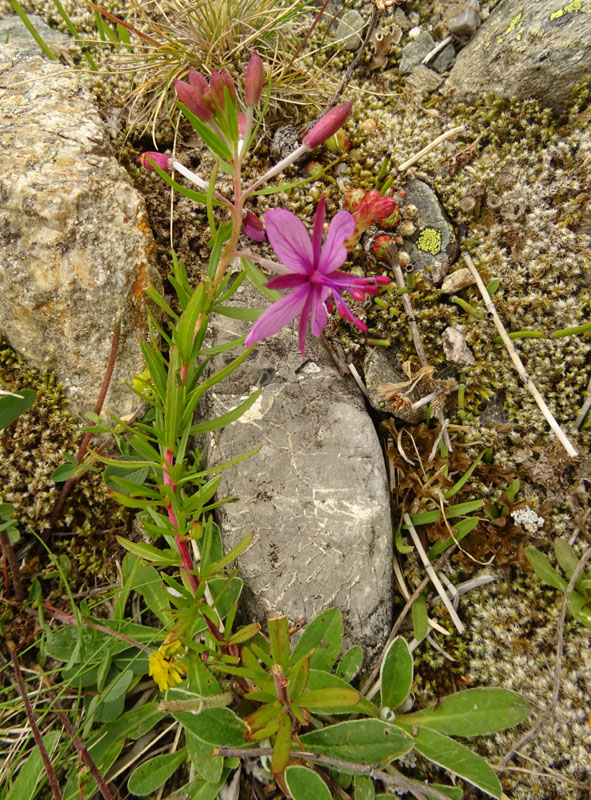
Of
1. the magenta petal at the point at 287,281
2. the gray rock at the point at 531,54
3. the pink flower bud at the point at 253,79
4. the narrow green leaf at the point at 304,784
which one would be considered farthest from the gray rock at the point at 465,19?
the narrow green leaf at the point at 304,784

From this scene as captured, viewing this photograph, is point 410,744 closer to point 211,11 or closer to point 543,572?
point 543,572

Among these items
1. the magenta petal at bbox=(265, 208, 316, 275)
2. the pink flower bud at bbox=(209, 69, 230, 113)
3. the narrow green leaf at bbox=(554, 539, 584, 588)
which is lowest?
the narrow green leaf at bbox=(554, 539, 584, 588)

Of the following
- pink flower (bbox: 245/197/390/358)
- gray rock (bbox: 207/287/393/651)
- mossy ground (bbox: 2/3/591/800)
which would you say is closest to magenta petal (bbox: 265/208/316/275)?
pink flower (bbox: 245/197/390/358)

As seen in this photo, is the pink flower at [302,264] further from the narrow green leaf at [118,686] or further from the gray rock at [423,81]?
the gray rock at [423,81]

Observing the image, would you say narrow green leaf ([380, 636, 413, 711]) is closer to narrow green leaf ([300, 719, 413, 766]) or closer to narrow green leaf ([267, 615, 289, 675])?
narrow green leaf ([300, 719, 413, 766])

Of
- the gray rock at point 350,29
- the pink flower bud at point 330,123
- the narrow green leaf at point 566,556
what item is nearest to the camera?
the pink flower bud at point 330,123

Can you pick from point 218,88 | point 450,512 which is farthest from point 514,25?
point 450,512

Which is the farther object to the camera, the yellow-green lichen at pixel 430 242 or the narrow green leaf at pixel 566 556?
the yellow-green lichen at pixel 430 242

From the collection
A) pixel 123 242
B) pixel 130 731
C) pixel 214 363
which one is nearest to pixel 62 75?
pixel 123 242
